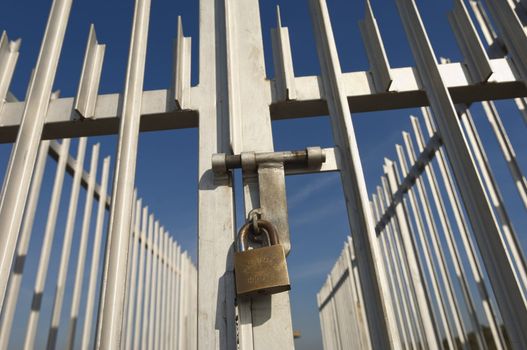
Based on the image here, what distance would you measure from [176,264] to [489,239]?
6215mm

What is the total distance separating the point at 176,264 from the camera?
274 inches

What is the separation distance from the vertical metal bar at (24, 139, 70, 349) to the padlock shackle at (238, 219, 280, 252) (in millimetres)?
2047

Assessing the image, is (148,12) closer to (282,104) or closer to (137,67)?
(137,67)

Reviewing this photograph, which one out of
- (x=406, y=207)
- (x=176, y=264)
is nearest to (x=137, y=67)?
(x=406, y=207)

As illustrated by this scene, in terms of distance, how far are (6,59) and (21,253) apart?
1.31 meters

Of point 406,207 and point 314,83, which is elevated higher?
point 406,207

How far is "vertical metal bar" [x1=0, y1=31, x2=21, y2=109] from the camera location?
76.9 inches

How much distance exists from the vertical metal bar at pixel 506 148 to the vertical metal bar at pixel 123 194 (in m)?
2.26

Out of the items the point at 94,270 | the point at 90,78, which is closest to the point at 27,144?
the point at 90,78

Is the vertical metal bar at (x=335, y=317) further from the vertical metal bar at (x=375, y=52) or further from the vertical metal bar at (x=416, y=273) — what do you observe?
the vertical metal bar at (x=375, y=52)

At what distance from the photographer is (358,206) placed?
142 cm

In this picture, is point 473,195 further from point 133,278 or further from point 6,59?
point 133,278

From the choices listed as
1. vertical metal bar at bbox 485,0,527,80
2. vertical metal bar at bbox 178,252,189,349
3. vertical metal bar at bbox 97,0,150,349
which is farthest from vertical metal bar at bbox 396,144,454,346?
vertical metal bar at bbox 178,252,189,349

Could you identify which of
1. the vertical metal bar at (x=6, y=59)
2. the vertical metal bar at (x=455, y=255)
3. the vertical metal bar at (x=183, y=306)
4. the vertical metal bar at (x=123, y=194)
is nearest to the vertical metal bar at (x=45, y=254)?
the vertical metal bar at (x=6, y=59)
